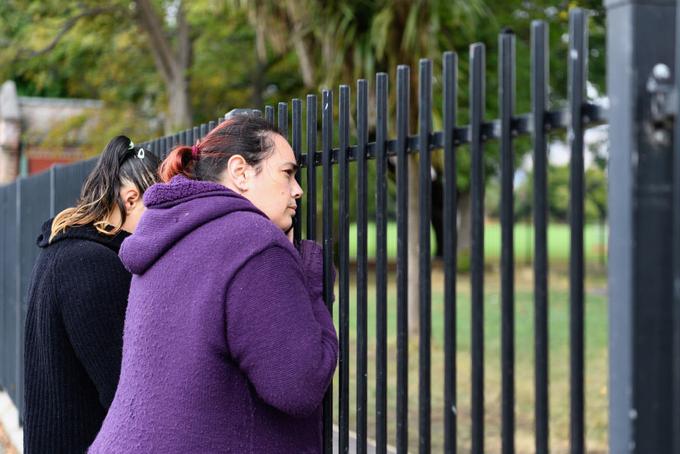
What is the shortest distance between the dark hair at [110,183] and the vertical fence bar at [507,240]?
Answer: 1479 mm

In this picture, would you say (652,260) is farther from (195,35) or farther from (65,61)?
(65,61)

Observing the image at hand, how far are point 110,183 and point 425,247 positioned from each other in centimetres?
131

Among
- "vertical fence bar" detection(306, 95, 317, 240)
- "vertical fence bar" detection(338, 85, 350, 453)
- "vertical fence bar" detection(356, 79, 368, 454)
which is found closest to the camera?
"vertical fence bar" detection(356, 79, 368, 454)

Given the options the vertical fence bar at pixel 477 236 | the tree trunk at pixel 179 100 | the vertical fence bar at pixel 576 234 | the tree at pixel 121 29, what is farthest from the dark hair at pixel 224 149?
the tree trunk at pixel 179 100

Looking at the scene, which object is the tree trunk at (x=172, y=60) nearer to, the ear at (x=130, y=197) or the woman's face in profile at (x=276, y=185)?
the ear at (x=130, y=197)

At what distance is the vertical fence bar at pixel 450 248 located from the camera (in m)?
2.12

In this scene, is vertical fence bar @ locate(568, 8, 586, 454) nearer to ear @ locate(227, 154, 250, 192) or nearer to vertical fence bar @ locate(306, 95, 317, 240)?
ear @ locate(227, 154, 250, 192)

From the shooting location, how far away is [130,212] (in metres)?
3.05

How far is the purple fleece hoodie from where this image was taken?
6.40 feet

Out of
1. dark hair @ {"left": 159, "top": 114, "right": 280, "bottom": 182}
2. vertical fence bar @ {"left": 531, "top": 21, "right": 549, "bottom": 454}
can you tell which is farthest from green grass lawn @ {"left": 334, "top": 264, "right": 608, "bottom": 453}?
vertical fence bar @ {"left": 531, "top": 21, "right": 549, "bottom": 454}

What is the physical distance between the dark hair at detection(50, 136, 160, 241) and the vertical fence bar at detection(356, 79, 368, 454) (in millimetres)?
843

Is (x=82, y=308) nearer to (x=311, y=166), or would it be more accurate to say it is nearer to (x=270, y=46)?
(x=311, y=166)

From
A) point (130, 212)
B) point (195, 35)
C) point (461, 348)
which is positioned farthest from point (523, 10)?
point (130, 212)

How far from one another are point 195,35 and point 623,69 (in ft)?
62.4
